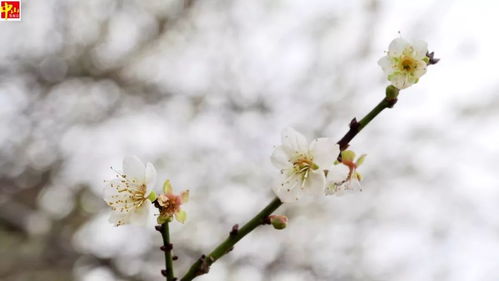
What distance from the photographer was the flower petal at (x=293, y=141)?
82 cm

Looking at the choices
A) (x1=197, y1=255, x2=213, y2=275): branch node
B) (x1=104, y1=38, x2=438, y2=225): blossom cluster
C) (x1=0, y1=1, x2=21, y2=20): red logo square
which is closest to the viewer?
(x1=197, y1=255, x2=213, y2=275): branch node

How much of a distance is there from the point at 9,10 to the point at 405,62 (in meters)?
3.25

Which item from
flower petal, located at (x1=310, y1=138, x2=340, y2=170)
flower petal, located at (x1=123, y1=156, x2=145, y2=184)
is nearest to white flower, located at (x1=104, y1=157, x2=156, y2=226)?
flower petal, located at (x1=123, y1=156, x2=145, y2=184)

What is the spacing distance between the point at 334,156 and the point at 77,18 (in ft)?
12.3

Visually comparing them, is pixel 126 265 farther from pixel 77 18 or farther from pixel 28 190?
pixel 77 18

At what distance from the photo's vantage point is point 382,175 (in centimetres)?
466

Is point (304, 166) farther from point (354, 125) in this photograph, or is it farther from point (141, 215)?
point (141, 215)

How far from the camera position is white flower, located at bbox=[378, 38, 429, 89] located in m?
0.81

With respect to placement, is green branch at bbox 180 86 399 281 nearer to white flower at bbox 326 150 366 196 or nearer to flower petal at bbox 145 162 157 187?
white flower at bbox 326 150 366 196

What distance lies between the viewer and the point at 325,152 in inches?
29.1

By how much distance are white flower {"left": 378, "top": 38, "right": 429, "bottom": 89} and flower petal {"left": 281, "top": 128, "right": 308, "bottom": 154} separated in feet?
0.57

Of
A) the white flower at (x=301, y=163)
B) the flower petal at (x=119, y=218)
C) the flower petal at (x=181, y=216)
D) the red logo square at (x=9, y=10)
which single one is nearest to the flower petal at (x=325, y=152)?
the white flower at (x=301, y=163)

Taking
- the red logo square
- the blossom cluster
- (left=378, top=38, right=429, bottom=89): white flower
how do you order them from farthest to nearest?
the red logo square, (left=378, top=38, right=429, bottom=89): white flower, the blossom cluster

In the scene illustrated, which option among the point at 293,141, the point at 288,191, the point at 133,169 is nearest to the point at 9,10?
the point at 133,169
